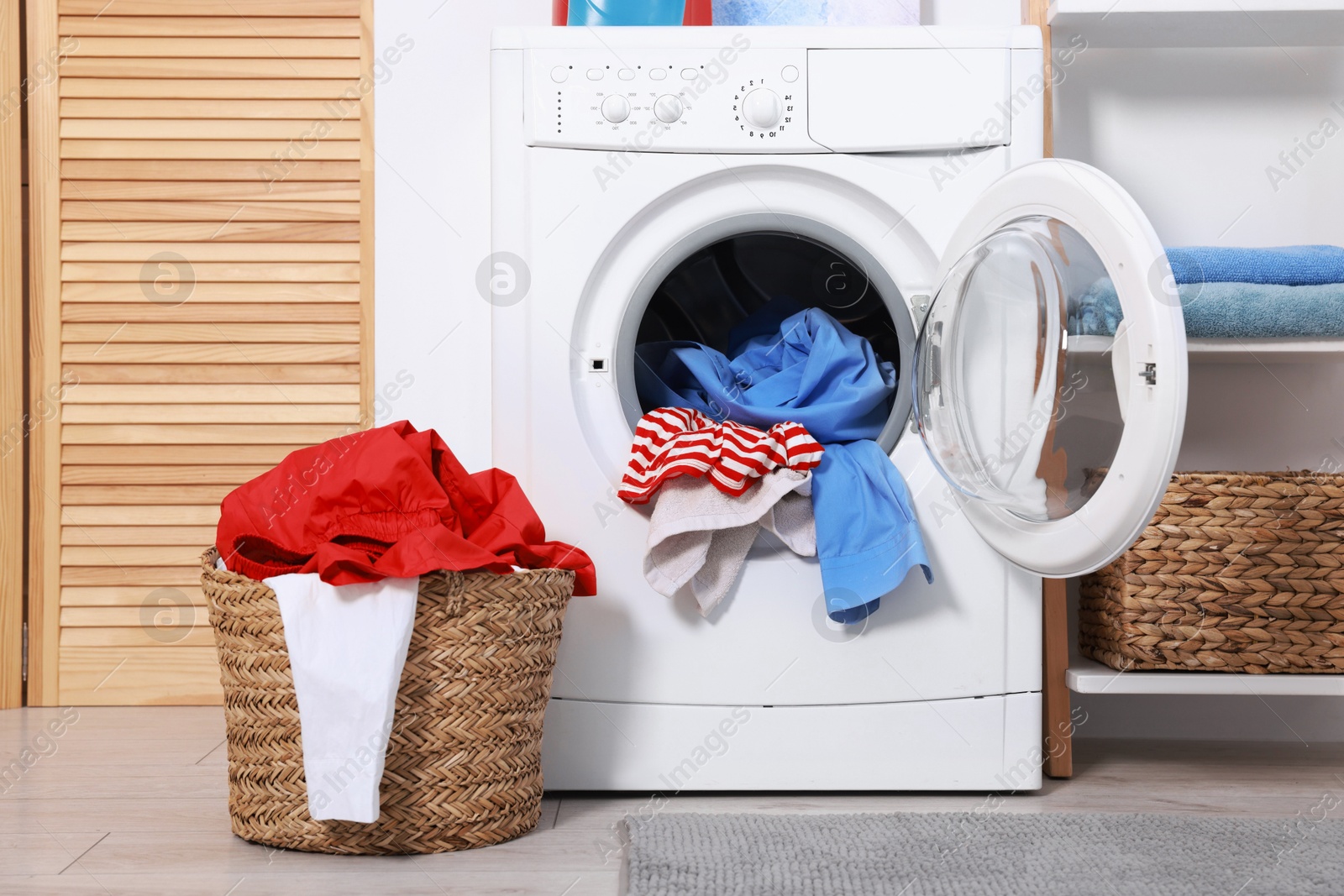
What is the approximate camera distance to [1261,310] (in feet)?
4.32

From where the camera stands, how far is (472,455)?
173 cm

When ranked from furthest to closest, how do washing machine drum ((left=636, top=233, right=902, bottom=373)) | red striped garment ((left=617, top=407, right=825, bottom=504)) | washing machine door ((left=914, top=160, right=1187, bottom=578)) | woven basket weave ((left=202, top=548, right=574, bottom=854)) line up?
1. washing machine drum ((left=636, top=233, right=902, bottom=373))
2. red striped garment ((left=617, top=407, right=825, bottom=504))
3. woven basket weave ((left=202, top=548, right=574, bottom=854))
4. washing machine door ((left=914, top=160, right=1187, bottom=578))

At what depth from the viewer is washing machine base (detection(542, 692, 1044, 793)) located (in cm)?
125

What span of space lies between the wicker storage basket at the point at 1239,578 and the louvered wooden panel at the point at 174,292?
4.13 feet

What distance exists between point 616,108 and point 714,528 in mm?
536

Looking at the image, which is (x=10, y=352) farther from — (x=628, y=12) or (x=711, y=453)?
(x=711, y=453)

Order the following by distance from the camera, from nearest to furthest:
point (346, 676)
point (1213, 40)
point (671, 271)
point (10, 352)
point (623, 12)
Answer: point (346, 676) → point (671, 271) → point (623, 12) → point (1213, 40) → point (10, 352)

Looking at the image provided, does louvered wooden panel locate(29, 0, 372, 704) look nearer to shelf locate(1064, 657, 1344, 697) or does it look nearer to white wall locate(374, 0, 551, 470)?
white wall locate(374, 0, 551, 470)

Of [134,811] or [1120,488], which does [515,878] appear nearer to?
[134,811]

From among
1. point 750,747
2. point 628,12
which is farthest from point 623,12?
point 750,747

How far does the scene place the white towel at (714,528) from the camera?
3.94 ft

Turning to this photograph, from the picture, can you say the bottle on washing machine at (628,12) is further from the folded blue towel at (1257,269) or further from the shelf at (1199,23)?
the folded blue towel at (1257,269)

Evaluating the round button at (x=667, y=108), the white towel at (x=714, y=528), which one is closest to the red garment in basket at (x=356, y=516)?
the white towel at (x=714, y=528)

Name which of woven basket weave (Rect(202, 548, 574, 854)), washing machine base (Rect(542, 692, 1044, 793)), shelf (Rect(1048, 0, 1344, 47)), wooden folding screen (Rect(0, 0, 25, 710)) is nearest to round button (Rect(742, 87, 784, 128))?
shelf (Rect(1048, 0, 1344, 47))
